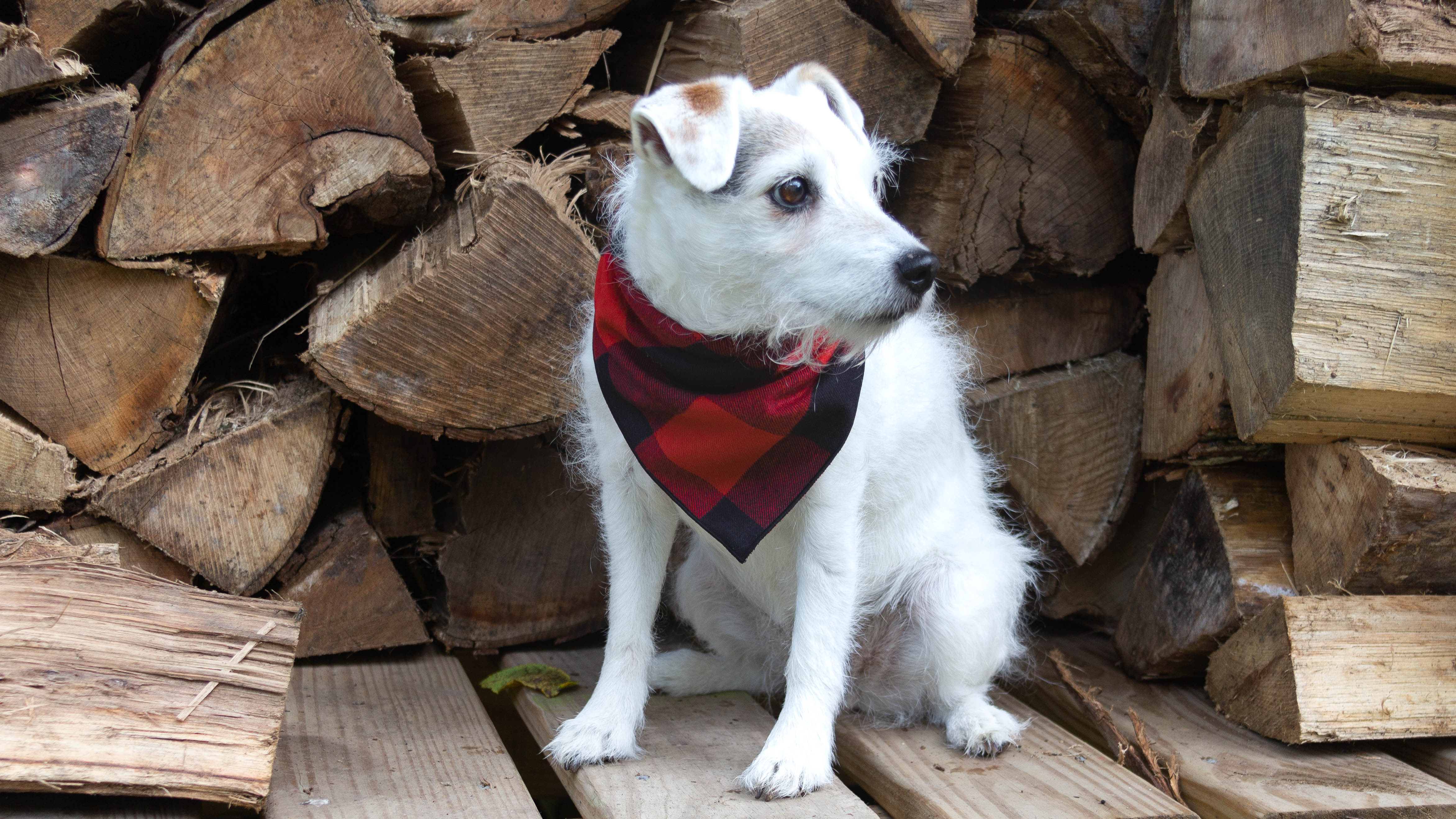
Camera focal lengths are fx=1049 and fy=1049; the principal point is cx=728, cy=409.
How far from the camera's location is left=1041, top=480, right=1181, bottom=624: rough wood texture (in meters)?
3.34

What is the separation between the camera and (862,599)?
2.81 metres

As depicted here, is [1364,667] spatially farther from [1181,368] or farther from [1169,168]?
[1169,168]

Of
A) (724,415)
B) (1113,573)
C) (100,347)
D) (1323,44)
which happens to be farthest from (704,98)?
(1113,573)

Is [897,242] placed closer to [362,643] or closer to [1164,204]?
[1164,204]

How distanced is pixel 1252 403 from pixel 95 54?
9.26ft

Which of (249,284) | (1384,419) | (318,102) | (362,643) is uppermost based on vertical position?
(318,102)

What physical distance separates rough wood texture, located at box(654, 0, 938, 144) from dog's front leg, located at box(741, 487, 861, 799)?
1105mm

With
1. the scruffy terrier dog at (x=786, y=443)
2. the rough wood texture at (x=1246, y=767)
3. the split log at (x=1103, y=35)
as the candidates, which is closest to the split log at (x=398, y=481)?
the scruffy terrier dog at (x=786, y=443)

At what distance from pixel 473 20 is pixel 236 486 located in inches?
52.3

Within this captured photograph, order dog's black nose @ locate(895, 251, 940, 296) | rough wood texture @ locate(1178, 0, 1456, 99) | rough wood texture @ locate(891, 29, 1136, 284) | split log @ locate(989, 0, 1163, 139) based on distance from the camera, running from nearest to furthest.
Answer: dog's black nose @ locate(895, 251, 940, 296) → rough wood texture @ locate(1178, 0, 1456, 99) → split log @ locate(989, 0, 1163, 139) → rough wood texture @ locate(891, 29, 1136, 284)

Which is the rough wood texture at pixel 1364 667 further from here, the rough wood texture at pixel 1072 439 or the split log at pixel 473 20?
the split log at pixel 473 20

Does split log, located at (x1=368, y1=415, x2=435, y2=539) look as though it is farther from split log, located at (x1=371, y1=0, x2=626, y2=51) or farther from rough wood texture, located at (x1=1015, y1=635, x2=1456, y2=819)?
rough wood texture, located at (x1=1015, y1=635, x2=1456, y2=819)

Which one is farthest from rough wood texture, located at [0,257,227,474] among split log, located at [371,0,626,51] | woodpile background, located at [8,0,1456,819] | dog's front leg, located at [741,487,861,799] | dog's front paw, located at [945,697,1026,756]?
dog's front paw, located at [945,697,1026,756]

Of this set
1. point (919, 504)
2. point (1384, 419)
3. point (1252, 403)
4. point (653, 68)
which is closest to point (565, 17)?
point (653, 68)
